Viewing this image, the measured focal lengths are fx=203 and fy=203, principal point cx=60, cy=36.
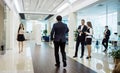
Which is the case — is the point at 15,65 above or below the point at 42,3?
below

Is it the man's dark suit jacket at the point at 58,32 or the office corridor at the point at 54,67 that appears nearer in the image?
the office corridor at the point at 54,67

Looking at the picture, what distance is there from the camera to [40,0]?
42.9 ft

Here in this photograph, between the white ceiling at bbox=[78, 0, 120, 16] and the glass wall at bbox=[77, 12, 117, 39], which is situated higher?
the white ceiling at bbox=[78, 0, 120, 16]

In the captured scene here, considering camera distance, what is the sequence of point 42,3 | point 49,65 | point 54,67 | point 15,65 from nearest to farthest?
point 54,67 < point 15,65 < point 49,65 < point 42,3

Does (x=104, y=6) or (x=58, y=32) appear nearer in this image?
(x=58, y=32)

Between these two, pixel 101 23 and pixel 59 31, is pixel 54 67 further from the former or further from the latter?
pixel 101 23

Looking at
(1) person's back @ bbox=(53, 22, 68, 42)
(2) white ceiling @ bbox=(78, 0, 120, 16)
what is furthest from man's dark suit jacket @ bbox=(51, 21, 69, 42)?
(2) white ceiling @ bbox=(78, 0, 120, 16)

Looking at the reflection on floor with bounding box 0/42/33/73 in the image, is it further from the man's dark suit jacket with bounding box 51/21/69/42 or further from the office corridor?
the man's dark suit jacket with bounding box 51/21/69/42

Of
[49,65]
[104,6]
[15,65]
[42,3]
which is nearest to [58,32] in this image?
[49,65]

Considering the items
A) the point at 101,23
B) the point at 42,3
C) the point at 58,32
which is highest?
the point at 42,3

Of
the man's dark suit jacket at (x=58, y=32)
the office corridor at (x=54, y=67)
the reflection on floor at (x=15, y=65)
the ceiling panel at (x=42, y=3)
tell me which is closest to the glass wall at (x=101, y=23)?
the ceiling panel at (x=42, y=3)

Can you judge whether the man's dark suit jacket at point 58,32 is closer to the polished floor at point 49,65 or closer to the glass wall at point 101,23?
the polished floor at point 49,65

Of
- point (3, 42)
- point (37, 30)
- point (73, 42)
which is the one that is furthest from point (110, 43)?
point (37, 30)

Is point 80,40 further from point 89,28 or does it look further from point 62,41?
point 62,41
